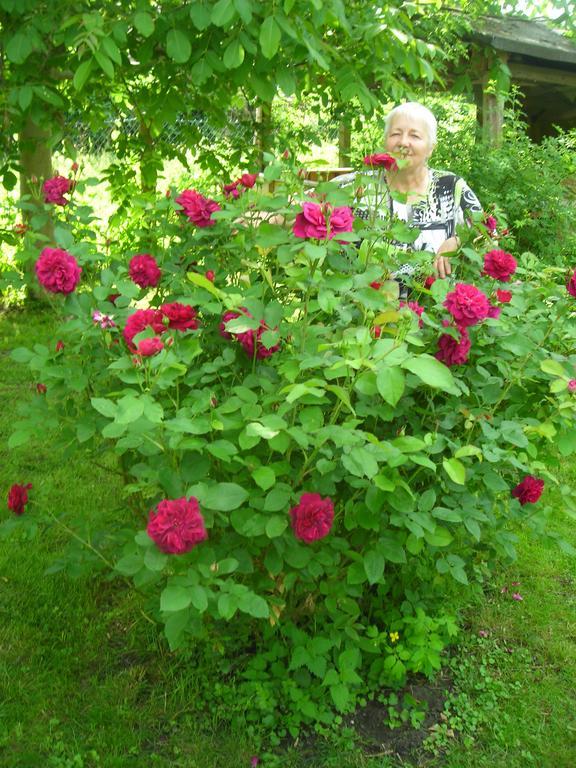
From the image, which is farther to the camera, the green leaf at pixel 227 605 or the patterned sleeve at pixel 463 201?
the patterned sleeve at pixel 463 201

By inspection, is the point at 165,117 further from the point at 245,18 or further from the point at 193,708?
the point at 193,708

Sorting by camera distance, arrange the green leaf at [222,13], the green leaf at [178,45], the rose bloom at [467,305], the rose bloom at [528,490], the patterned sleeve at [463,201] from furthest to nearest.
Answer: the patterned sleeve at [463,201], the green leaf at [178,45], the green leaf at [222,13], the rose bloom at [528,490], the rose bloom at [467,305]

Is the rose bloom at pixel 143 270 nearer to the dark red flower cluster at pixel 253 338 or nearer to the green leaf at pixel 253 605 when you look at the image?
the dark red flower cluster at pixel 253 338

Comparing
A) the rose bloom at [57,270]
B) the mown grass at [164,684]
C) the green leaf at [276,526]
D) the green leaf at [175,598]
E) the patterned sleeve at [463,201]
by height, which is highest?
the rose bloom at [57,270]

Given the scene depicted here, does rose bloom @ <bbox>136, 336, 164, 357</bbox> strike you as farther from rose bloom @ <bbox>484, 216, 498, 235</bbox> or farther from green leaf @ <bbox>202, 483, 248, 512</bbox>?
rose bloom @ <bbox>484, 216, 498, 235</bbox>

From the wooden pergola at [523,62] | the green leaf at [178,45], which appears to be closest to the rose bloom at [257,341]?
the green leaf at [178,45]

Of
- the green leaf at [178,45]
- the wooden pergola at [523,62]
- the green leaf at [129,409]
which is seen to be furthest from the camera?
the wooden pergola at [523,62]

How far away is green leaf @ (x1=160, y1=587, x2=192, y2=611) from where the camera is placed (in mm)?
1508

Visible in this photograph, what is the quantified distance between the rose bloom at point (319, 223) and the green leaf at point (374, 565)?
0.79 metres

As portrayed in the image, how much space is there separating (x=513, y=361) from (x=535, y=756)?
1.06 meters

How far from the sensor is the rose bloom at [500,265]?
2.02m

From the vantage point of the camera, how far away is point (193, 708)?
2195 millimetres

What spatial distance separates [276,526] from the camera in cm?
172

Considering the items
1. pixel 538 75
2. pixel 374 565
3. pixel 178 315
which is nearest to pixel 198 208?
pixel 178 315
